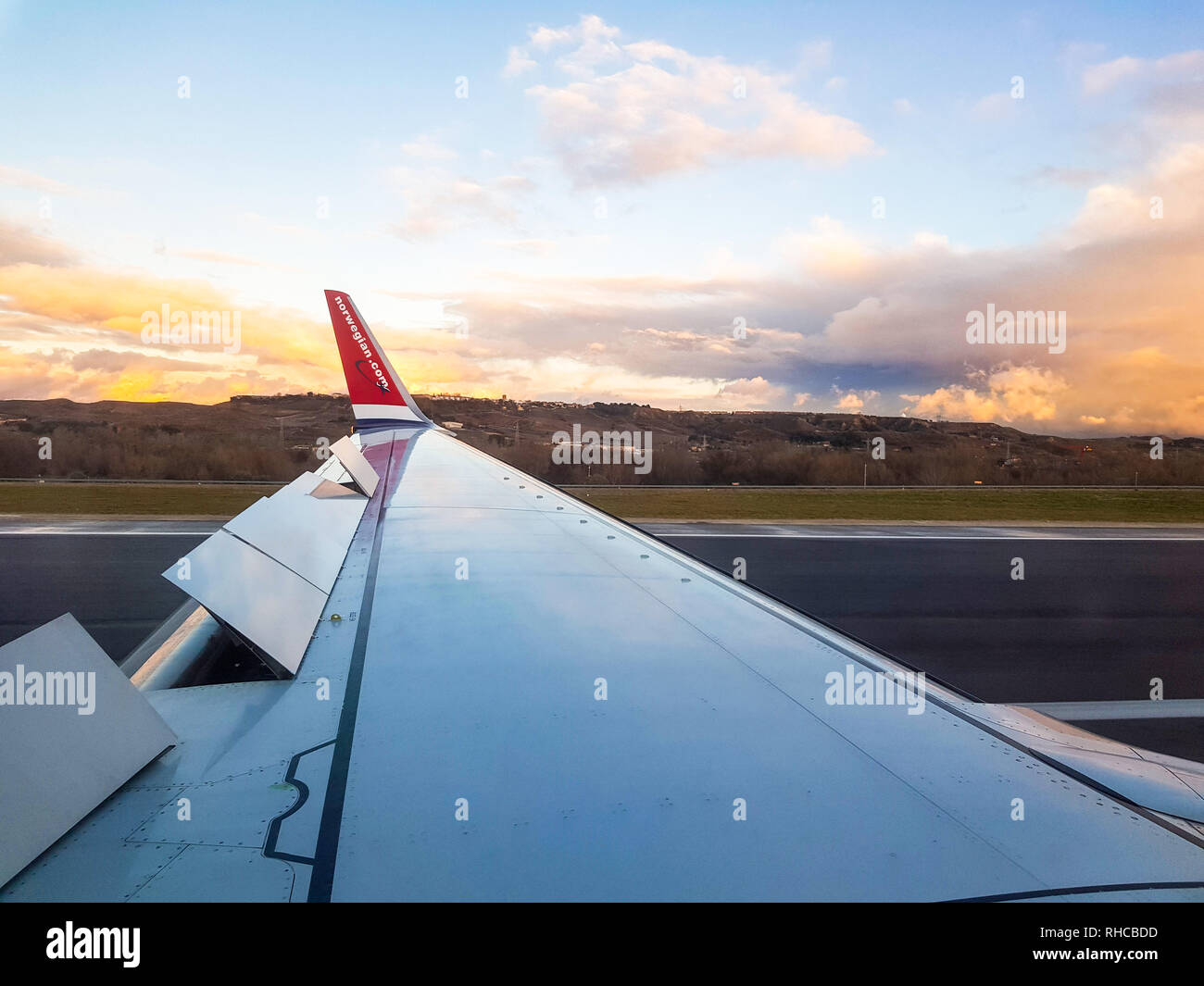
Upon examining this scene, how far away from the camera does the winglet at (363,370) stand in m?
10.6

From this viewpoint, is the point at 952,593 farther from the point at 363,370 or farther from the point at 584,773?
the point at 584,773

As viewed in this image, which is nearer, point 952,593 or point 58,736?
point 58,736

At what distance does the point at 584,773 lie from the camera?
1.50 meters

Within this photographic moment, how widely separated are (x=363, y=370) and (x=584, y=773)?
10.1 metres

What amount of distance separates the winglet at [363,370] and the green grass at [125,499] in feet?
19.0

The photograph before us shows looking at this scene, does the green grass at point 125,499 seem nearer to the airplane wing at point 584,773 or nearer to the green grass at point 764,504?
the green grass at point 764,504

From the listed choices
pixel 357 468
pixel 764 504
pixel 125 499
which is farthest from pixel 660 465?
pixel 357 468

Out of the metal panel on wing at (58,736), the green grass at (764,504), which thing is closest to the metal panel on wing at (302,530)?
the metal panel on wing at (58,736)

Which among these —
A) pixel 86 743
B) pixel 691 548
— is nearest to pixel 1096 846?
pixel 86 743

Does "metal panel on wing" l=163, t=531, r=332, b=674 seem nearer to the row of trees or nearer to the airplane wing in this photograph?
the airplane wing

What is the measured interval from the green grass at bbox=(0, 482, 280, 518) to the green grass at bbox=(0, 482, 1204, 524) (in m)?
0.02

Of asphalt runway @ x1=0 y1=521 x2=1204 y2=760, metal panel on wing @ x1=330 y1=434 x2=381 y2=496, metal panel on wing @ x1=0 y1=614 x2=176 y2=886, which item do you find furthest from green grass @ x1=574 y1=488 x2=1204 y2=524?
metal panel on wing @ x1=0 y1=614 x2=176 y2=886

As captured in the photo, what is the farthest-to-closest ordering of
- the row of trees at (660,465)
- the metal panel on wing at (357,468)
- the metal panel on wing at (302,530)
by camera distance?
the row of trees at (660,465)
the metal panel on wing at (357,468)
the metal panel on wing at (302,530)
